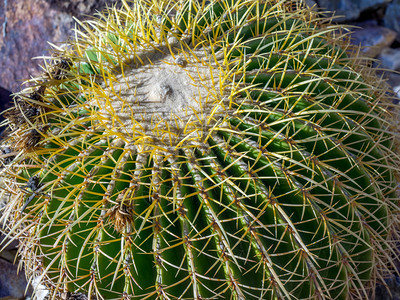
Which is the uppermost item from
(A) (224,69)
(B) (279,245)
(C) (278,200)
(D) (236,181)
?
(A) (224,69)

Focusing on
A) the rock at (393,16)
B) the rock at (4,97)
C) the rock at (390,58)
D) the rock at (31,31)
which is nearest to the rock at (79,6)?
the rock at (31,31)

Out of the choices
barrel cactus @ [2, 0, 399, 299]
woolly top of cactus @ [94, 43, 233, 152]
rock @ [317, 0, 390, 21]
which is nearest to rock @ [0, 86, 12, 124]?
barrel cactus @ [2, 0, 399, 299]

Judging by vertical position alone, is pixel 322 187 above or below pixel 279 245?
above

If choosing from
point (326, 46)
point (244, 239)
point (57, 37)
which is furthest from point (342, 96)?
point (57, 37)

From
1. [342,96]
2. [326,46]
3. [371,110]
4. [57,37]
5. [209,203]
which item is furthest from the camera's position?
[57,37]

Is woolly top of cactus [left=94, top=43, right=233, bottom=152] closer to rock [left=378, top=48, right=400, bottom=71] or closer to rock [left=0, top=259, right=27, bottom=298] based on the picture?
rock [left=0, top=259, right=27, bottom=298]

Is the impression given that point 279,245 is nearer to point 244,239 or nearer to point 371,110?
point 244,239

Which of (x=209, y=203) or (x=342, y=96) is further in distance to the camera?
(x=342, y=96)

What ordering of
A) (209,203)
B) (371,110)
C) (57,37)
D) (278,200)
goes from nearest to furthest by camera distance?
(209,203)
(278,200)
(371,110)
(57,37)
